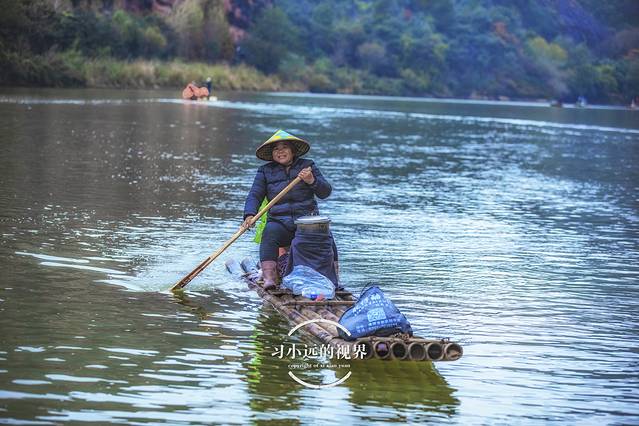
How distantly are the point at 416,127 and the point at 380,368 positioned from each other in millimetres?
48992

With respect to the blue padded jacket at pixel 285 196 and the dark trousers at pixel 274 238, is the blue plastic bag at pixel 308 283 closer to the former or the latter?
the dark trousers at pixel 274 238

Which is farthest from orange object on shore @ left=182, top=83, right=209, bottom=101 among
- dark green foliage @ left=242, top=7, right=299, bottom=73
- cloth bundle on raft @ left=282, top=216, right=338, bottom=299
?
dark green foliage @ left=242, top=7, right=299, bottom=73

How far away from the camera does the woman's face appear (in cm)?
1311

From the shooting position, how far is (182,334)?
11180 millimetres

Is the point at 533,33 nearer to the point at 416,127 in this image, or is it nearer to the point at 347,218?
the point at 416,127

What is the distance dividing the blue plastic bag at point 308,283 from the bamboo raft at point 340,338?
67 mm

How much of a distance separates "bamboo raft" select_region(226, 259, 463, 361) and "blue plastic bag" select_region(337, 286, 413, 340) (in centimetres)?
13

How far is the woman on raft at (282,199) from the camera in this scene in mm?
13109

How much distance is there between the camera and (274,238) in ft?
43.1

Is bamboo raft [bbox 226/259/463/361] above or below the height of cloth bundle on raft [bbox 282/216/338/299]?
below

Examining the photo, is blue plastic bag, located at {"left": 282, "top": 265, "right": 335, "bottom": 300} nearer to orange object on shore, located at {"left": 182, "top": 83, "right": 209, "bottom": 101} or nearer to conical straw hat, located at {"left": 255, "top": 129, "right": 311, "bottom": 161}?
conical straw hat, located at {"left": 255, "top": 129, "right": 311, "bottom": 161}

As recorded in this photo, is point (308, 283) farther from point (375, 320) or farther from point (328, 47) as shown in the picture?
point (328, 47)

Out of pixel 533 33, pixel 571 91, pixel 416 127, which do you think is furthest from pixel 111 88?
pixel 533 33

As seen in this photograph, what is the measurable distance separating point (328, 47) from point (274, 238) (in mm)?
138104
